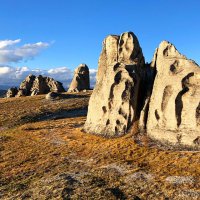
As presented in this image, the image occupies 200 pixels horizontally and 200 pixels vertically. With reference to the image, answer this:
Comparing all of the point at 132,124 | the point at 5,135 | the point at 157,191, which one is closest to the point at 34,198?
the point at 157,191

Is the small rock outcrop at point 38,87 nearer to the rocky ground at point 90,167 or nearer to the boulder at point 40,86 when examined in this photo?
the boulder at point 40,86

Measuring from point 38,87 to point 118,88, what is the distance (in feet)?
263

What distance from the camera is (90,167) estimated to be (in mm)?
37656

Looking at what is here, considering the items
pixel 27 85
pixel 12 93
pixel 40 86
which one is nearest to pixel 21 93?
pixel 12 93

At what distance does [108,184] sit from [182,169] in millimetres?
7815

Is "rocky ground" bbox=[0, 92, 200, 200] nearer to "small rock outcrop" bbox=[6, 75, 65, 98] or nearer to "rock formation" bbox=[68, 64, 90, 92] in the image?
"small rock outcrop" bbox=[6, 75, 65, 98]

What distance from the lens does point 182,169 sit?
35.0 m

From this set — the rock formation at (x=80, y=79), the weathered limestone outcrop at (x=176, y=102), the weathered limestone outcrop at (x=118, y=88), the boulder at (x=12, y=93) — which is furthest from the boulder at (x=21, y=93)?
the weathered limestone outcrop at (x=176, y=102)

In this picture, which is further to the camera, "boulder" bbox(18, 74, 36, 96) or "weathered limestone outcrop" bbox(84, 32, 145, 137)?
"boulder" bbox(18, 74, 36, 96)

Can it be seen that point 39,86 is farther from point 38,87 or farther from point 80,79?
point 80,79

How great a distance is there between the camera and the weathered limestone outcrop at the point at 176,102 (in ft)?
136

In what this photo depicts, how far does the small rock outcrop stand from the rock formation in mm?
5075

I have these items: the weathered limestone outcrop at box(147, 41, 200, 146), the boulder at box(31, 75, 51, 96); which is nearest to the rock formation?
the boulder at box(31, 75, 51, 96)

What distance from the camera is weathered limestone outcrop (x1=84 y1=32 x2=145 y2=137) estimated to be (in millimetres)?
49469
